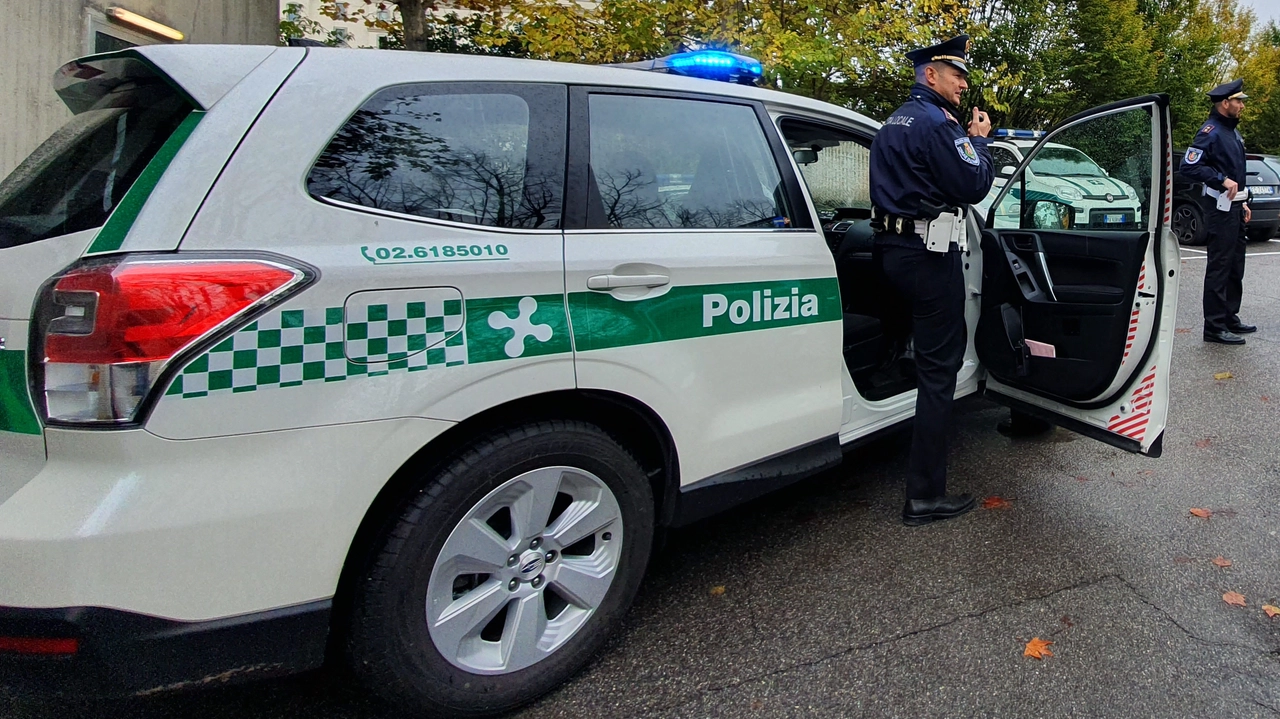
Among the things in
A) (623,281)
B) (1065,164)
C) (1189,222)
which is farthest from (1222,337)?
(1189,222)

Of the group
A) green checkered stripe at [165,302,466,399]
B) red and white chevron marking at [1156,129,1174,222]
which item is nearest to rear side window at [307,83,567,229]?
green checkered stripe at [165,302,466,399]

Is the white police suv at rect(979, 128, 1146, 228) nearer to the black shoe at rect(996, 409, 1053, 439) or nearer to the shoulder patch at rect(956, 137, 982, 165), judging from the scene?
the shoulder patch at rect(956, 137, 982, 165)

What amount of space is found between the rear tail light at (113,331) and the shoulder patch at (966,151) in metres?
2.38

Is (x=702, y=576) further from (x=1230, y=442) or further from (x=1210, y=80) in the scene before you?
(x=1210, y=80)

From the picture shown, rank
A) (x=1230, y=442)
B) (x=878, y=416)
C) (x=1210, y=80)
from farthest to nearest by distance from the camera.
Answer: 1. (x=1210, y=80)
2. (x=1230, y=442)
3. (x=878, y=416)

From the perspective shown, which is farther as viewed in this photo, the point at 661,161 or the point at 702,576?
the point at 702,576

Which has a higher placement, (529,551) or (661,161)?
(661,161)

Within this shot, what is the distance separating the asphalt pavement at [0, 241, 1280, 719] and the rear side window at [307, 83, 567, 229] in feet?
4.27

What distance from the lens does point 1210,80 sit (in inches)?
824

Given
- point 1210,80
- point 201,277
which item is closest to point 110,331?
point 201,277

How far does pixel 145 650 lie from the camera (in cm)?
149

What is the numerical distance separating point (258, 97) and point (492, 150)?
1.75ft

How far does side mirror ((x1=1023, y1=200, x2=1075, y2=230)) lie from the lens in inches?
129

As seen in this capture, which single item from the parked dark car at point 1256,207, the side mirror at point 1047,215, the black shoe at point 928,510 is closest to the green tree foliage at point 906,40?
the parked dark car at point 1256,207
